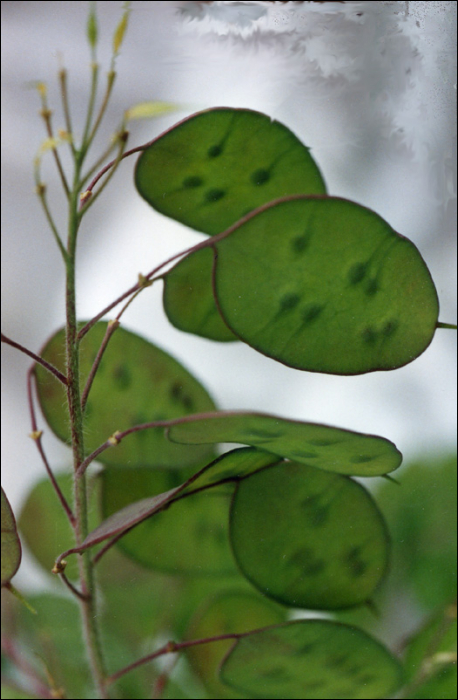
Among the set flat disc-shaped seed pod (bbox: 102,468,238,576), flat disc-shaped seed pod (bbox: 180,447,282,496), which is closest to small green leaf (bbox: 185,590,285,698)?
flat disc-shaped seed pod (bbox: 102,468,238,576)

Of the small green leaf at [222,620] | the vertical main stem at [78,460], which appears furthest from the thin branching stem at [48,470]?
the small green leaf at [222,620]

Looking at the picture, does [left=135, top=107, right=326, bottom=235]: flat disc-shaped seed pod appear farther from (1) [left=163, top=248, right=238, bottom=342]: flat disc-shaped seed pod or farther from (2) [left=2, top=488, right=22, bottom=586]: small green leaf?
(2) [left=2, top=488, right=22, bottom=586]: small green leaf

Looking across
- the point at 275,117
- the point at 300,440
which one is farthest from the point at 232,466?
the point at 275,117

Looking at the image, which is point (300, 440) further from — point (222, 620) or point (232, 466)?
point (222, 620)

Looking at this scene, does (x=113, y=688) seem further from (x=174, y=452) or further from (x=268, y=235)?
(x=268, y=235)

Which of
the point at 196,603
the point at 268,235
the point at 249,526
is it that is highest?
the point at 268,235

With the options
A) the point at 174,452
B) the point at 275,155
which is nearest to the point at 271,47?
the point at 275,155

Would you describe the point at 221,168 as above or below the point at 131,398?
above
